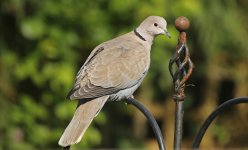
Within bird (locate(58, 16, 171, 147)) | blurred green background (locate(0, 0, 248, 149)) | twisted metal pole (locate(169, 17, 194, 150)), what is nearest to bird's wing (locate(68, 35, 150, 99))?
bird (locate(58, 16, 171, 147))

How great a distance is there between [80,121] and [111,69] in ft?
1.76

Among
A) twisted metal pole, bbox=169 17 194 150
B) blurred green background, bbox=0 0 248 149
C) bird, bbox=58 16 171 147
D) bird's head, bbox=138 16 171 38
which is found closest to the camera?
twisted metal pole, bbox=169 17 194 150

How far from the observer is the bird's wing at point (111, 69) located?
11.3 ft

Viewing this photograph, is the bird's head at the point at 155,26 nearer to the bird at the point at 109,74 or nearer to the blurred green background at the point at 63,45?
the bird at the point at 109,74

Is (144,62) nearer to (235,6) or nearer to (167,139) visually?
(235,6)

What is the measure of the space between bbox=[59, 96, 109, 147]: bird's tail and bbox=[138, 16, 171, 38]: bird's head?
60cm

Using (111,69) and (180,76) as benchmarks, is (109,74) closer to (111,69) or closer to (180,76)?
(111,69)

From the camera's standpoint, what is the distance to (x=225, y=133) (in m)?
6.27

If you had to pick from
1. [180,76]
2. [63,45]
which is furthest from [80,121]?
[63,45]

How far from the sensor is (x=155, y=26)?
12.5 ft

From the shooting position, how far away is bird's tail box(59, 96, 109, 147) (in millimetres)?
2850

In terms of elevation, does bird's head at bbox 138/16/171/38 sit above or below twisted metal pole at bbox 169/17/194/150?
below

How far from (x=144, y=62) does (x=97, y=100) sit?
38cm

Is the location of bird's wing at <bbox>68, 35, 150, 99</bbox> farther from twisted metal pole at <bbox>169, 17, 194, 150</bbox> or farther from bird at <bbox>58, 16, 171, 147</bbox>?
twisted metal pole at <bbox>169, 17, 194, 150</bbox>
